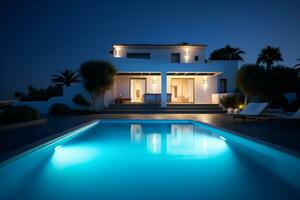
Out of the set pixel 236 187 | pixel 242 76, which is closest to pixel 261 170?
pixel 236 187

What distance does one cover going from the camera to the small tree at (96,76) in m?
16.3

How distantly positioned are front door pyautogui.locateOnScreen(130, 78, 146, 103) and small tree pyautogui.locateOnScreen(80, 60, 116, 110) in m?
5.76

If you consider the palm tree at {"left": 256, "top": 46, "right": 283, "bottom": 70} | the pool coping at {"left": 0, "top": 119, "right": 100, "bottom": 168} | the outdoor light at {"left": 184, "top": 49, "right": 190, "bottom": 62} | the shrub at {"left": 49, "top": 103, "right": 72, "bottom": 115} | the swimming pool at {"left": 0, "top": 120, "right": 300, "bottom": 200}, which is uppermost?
the palm tree at {"left": 256, "top": 46, "right": 283, "bottom": 70}

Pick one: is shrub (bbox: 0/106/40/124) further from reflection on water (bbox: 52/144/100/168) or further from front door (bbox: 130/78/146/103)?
front door (bbox: 130/78/146/103)

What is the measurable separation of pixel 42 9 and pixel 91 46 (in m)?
7.09

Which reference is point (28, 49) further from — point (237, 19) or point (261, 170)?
point (261, 170)

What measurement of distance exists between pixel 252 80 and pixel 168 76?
30.9 ft

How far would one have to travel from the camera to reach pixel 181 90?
2380 centimetres

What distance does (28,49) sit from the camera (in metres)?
24.2

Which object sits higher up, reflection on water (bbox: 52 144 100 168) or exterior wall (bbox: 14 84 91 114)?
exterior wall (bbox: 14 84 91 114)

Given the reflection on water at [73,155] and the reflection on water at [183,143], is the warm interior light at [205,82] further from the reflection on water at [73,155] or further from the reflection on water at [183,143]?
the reflection on water at [73,155]

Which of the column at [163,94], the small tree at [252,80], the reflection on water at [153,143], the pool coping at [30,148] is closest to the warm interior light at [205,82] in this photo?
the column at [163,94]

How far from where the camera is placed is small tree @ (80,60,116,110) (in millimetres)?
16344

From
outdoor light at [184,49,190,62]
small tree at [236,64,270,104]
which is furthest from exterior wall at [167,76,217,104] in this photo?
small tree at [236,64,270,104]
